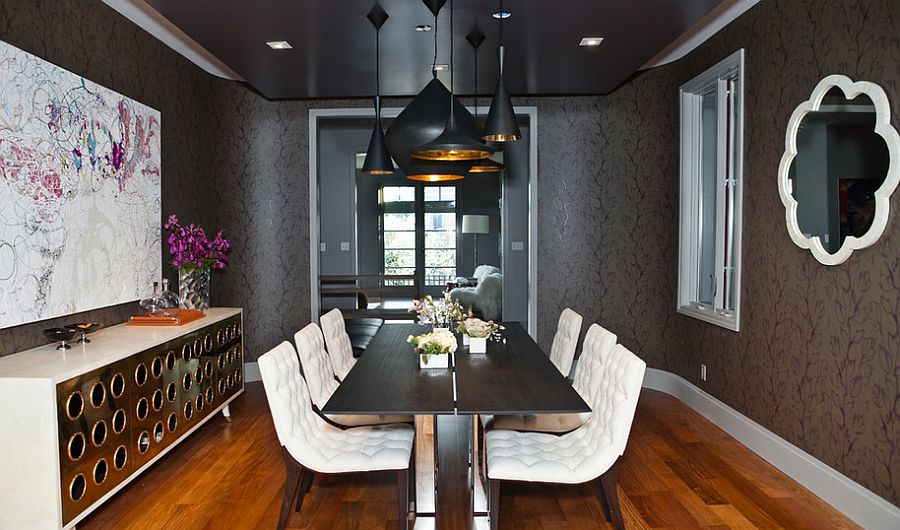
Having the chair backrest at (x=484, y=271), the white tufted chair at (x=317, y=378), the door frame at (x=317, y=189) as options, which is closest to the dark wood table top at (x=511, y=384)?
the white tufted chair at (x=317, y=378)

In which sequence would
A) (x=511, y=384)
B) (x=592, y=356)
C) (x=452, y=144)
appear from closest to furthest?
(x=452, y=144), (x=511, y=384), (x=592, y=356)

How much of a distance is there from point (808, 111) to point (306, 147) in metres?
4.21

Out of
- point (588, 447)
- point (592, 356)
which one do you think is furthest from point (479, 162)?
point (588, 447)

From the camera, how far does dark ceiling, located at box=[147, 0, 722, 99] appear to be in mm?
3430

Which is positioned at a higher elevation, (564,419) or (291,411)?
(291,411)

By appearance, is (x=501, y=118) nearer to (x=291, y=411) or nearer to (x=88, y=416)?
(x=291, y=411)

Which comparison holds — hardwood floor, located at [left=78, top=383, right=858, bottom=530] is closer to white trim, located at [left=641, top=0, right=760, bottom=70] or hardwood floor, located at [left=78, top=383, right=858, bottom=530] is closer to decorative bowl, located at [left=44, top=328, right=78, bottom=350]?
decorative bowl, located at [left=44, top=328, right=78, bottom=350]

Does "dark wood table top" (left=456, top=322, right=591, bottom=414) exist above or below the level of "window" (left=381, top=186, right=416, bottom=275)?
below

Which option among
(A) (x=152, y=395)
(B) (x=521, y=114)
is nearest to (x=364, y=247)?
(B) (x=521, y=114)

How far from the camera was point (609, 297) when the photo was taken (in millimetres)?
5914

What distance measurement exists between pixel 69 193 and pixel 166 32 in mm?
1799

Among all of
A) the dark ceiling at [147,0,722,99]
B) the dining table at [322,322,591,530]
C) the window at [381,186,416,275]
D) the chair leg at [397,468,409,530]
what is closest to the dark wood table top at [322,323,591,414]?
the dining table at [322,322,591,530]

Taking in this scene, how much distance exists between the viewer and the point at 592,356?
11.0 ft

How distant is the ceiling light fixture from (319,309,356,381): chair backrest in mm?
2413
